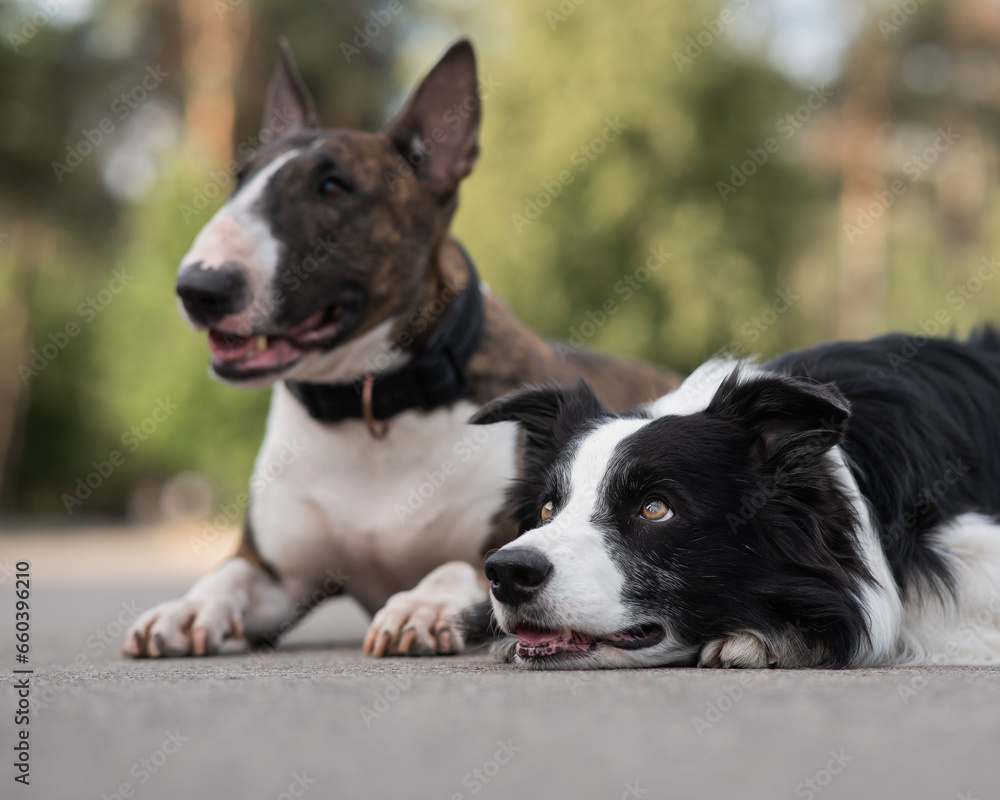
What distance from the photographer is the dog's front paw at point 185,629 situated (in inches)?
168

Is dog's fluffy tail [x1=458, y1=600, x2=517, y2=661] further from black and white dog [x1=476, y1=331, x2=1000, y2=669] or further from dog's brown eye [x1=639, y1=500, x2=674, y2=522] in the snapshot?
dog's brown eye [x1=639, y1=500, x2=674, y2=522]

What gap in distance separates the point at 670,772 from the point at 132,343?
1886 centimetres

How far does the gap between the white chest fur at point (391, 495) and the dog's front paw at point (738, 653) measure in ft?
5.10

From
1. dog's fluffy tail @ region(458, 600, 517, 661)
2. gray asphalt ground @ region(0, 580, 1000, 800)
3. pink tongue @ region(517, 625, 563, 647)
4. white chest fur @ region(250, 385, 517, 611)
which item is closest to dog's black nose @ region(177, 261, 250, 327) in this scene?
white chest fur @ region(250, 385, 517, 611)

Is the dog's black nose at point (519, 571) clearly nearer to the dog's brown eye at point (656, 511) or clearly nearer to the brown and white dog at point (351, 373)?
the dog's brown eye at point (656, 511)

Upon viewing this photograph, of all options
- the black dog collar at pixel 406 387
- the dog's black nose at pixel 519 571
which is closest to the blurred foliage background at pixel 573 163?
the black dog collar at pixel 406 387

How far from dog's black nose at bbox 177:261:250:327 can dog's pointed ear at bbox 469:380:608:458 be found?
42.5 inches

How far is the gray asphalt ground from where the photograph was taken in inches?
75.3

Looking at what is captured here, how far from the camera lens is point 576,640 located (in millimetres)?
3311

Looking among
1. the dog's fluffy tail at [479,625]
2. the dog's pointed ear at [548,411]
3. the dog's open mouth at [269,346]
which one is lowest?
the dog's fluffy tail at [479,625]

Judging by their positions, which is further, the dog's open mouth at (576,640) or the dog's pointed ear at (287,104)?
the dog's pointed ear at (287,104)

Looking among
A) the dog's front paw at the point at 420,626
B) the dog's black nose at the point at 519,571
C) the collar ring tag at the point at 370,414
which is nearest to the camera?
the dog's black nose at the point at 519,571

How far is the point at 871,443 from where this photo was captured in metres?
3.80

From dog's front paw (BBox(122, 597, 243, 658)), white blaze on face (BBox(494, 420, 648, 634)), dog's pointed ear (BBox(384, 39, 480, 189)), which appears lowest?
dog's front paw (BBox(122, 597, 243, 658))
